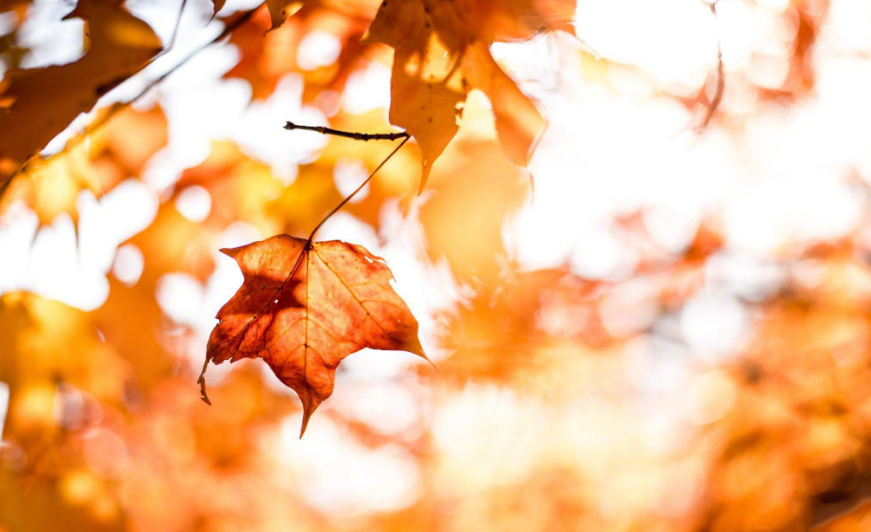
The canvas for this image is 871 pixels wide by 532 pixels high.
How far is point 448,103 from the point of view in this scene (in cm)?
51

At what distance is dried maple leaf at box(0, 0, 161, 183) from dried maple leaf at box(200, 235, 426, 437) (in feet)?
0.83

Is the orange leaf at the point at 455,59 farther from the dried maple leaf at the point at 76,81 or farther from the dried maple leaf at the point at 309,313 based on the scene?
the dried maple leaf at the point at 76,81

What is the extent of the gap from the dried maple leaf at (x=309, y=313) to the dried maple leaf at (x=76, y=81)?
253 mm

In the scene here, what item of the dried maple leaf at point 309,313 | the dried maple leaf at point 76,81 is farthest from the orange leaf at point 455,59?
the dried maple leaf at point 76,81

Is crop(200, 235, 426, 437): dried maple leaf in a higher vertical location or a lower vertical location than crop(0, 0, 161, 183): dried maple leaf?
lower

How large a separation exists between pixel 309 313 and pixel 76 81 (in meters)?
0.39

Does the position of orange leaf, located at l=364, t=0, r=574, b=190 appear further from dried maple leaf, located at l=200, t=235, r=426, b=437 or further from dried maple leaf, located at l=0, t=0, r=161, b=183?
dried maple leaf, located at l=0, t=0, r=161, b=183

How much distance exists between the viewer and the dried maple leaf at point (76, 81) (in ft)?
1.75

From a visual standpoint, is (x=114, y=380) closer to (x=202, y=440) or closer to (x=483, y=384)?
(x=202, y=440)

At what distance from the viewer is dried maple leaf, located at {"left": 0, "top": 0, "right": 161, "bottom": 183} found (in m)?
0.53

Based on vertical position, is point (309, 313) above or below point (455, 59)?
below

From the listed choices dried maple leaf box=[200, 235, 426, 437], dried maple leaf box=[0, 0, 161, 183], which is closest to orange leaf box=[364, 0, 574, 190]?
dried maple leaf box=[200, 235, 426, 437]

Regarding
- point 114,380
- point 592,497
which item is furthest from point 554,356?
point 114,380

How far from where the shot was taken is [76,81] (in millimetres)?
537
